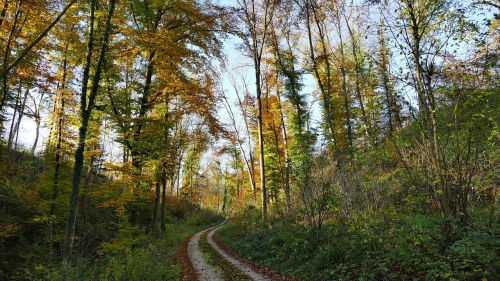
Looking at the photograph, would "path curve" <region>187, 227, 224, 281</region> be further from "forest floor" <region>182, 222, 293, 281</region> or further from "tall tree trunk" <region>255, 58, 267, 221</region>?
"tall tree trunk" <region>255, 58, 267, 221</region>

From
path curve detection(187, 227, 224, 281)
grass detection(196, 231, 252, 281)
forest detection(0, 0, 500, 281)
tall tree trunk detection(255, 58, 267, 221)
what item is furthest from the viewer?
tall tree trunk detection(255, 58, 267, 221)

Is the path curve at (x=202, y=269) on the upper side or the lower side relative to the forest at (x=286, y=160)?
lower

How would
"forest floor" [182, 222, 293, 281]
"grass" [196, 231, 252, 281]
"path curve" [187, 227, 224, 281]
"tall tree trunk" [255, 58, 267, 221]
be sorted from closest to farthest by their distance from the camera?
"grass" [196, 231, 252, 281]
"forest floor" [182, 222, 293, 281]
"path curve" [187, 227, 224, 281]
"tall tree trunk" [255, 58, 267, 221]

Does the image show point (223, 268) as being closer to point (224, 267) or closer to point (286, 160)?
point (224, 267)

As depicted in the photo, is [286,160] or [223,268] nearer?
[223,268]

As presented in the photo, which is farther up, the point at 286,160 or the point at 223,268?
the point at 286,160

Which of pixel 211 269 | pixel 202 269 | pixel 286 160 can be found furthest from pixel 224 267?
pixel 286 160

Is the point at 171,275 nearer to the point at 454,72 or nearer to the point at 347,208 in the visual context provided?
the point at 347,208

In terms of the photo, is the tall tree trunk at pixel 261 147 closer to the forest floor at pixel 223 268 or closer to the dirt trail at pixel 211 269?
the forest floor at pixel 223 268

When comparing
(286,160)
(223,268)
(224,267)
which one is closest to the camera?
(223,268)

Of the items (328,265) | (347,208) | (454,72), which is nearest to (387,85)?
(454,72)

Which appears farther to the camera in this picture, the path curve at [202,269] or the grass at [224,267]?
the path curve at [202,269]

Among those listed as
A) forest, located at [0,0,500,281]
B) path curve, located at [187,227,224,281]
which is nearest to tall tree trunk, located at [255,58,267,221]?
forest, located at [0,0,500,281]

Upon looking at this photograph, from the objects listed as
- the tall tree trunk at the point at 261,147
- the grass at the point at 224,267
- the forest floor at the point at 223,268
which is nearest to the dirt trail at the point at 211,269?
the forest floor at the point at 223,268
